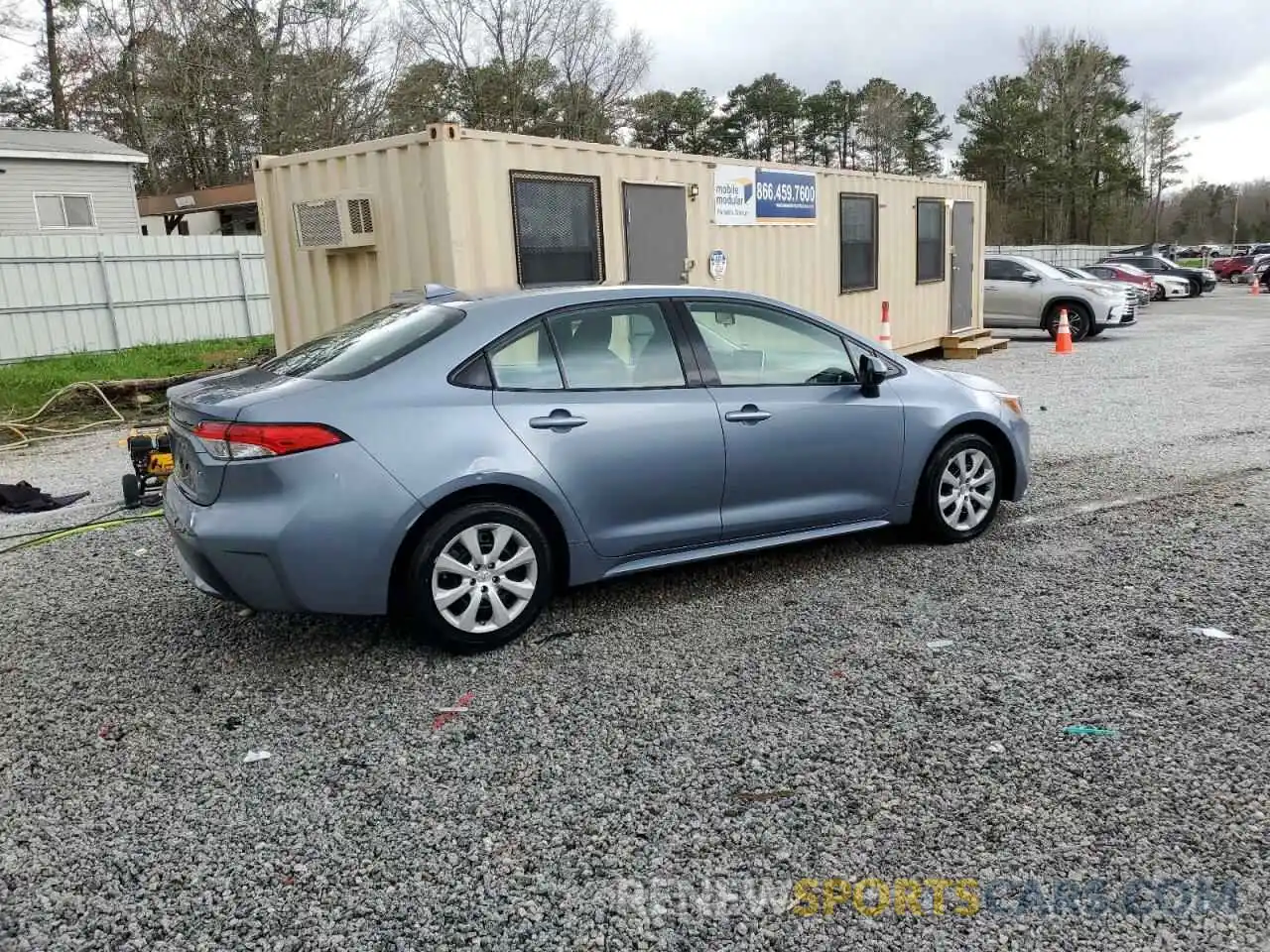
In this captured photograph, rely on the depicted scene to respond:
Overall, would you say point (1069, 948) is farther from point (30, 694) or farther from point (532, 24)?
point (532, 24)

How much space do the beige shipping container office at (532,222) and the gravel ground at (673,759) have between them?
2.89 meters

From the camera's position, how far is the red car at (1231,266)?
42094 millimetres

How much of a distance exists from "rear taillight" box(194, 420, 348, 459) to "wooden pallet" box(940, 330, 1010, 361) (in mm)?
12325

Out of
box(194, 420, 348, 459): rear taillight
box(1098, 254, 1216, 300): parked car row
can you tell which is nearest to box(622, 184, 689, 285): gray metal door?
box(194, 420, 348, 459): rear taillight

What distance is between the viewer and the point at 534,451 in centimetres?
405

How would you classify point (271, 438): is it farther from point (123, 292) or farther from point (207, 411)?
point (123, 292)

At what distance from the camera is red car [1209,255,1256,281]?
138 ft

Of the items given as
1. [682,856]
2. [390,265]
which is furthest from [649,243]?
[682,856]

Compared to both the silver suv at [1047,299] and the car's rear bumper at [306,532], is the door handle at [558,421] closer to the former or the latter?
the car's rear bumper at [306,532]

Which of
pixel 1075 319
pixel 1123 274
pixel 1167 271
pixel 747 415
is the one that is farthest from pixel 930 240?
pixel 1167 271

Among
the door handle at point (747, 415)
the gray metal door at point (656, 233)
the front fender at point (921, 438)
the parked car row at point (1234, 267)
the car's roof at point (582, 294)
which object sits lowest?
the parked car row at point (1234, 267)

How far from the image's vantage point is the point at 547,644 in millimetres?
4223

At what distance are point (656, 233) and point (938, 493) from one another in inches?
186

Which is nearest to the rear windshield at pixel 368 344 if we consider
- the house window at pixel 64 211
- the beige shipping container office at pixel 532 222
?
the beige shipping container office at pixel 532 222
